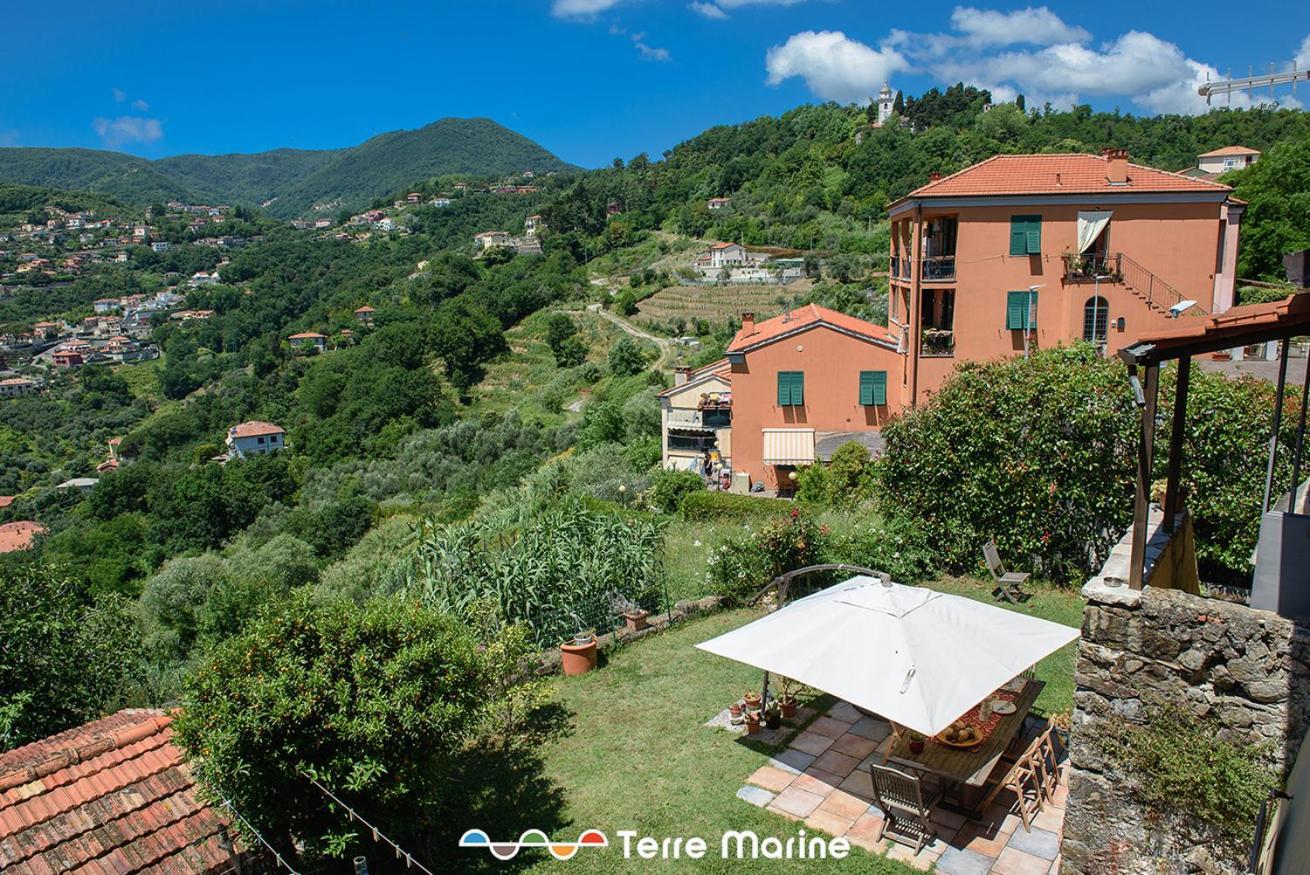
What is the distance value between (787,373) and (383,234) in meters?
142

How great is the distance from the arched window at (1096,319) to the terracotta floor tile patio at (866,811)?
1890 centimetres

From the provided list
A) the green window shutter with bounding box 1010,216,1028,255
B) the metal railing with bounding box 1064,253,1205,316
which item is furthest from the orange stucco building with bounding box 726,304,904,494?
the metal railing with bounding box 1064,253,1205,316

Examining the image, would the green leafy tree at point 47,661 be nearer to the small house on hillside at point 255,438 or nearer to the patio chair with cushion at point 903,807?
the patio chair with cushion at point 903,807

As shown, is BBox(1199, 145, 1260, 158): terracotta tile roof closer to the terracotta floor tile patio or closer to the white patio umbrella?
the white patio umbrella

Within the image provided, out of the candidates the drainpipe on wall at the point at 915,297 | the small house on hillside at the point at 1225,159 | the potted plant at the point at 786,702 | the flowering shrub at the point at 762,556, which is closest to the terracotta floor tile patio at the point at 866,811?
the potted plant at the point at 786,702

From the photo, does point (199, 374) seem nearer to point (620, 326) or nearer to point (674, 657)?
point (620, 326)

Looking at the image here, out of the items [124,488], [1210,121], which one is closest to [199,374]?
[124,488]

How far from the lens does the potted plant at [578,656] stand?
10.1 meters

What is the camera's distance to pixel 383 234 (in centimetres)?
15075

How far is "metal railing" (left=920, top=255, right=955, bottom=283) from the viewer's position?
22922 mm

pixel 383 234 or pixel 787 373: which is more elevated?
pixel 383 234

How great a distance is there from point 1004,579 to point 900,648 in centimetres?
608

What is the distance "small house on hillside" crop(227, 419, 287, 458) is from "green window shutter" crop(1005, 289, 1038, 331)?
64.2 meters

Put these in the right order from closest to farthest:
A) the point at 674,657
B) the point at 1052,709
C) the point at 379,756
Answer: the point at 379,756
the point at 1052,709
the point at 674,657
